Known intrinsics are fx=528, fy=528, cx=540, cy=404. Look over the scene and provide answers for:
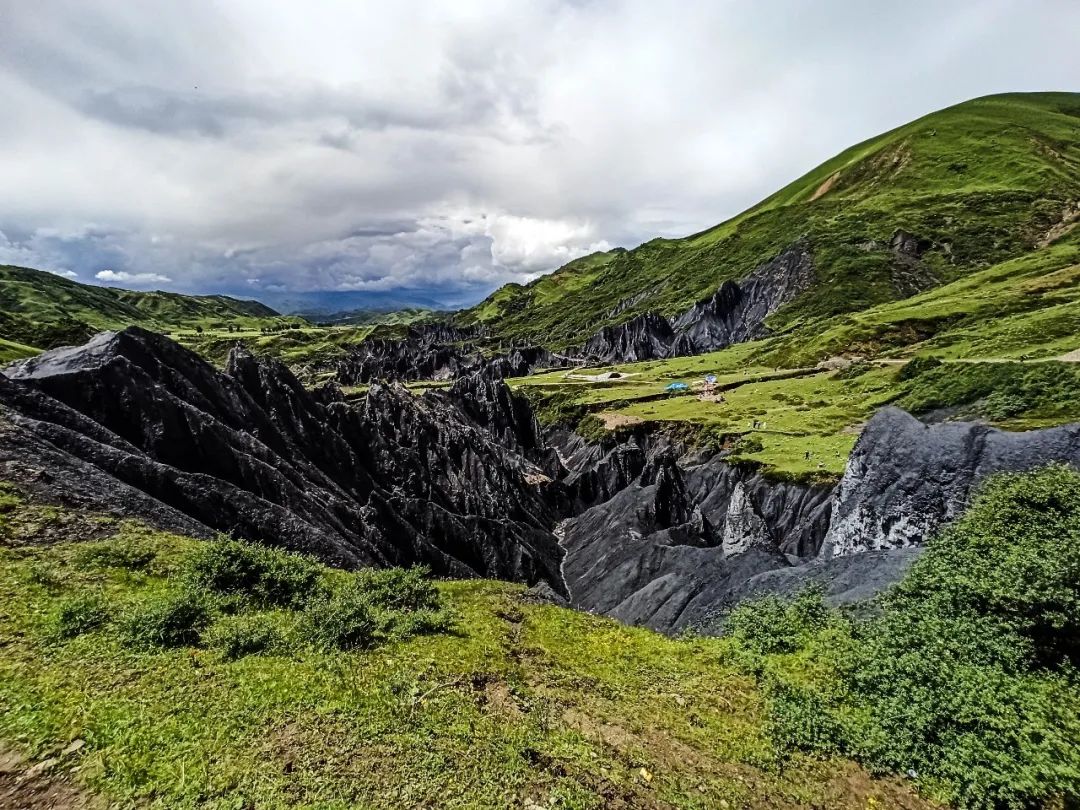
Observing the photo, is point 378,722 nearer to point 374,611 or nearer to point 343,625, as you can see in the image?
point 343,625

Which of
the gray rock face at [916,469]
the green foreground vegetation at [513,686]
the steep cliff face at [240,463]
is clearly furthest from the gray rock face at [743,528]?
the green foreground vegetation at [513,686]

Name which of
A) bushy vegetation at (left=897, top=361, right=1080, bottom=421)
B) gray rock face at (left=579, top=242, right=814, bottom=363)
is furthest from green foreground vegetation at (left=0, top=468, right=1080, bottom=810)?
gray rock face at (left=579, top=242, right=814, bottom=363)

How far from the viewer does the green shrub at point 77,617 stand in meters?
12.8

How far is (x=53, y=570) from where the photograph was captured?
15.6 meters

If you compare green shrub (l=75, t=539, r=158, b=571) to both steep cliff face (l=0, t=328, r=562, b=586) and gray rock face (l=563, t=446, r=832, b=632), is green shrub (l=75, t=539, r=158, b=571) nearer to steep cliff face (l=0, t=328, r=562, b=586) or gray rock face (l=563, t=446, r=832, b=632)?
steep cliff face (l=0, t=328, r=562, b=586)

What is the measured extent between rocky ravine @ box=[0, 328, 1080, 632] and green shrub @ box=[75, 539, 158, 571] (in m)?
2.89

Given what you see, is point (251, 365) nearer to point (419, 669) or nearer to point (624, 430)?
point (419, 669)

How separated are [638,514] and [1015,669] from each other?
115ft

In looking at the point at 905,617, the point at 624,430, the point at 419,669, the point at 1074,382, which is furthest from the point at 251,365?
the point at 1074,382

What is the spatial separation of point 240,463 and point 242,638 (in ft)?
53.9

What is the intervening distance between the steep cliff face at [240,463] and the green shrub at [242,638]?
364 inches

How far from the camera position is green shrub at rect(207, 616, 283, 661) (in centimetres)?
1343

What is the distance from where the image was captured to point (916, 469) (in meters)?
28.8

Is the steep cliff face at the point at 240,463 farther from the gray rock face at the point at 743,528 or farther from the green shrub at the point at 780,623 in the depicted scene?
the green shrub at the point at 780,623
